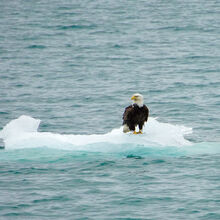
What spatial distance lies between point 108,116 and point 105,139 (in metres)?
5.88

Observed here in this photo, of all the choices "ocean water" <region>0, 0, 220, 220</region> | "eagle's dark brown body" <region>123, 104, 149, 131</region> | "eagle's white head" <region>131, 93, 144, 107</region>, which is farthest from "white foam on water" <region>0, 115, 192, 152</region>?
"eagle's white head" <region>131, 93, 144, 107</region>

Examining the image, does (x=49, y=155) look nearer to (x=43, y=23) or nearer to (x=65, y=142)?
(x=65, y=142)

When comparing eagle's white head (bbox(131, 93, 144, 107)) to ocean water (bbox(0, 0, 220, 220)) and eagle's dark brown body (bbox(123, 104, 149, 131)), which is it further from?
ocean water (bbox(0, 0, 220, 220))

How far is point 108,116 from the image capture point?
82.9 feet

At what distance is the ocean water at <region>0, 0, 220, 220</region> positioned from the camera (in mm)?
16016

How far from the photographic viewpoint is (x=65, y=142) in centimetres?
1959

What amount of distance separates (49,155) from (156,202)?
467 cm

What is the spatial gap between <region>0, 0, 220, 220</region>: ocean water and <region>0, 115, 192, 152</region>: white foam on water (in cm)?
3

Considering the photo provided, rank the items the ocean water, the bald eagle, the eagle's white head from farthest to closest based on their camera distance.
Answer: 1. the bald eagle
2. the eagle's white head
3. the ocean water

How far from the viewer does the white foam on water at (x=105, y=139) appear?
19.3 m

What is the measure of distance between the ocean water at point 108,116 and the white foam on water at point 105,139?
31mm

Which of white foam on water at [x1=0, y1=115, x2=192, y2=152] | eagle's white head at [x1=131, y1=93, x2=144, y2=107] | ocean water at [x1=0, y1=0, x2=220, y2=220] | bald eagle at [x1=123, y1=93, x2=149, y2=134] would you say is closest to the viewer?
ocean water at [x1=0, y1=0, x2=220, y2=220]

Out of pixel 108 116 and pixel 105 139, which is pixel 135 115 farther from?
pixel 108 116

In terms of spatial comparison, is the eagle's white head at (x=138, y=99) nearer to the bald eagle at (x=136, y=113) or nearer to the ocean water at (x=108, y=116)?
the bald eagle at (x=136, y=113)
